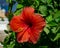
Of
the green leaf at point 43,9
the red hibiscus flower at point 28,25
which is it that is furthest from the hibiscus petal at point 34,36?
the green leaf at point 43,9

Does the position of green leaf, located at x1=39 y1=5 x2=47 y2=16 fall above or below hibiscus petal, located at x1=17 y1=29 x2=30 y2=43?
above

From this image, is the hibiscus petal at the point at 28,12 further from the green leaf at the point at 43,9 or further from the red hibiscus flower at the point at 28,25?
the green leaf at the point at 43,9

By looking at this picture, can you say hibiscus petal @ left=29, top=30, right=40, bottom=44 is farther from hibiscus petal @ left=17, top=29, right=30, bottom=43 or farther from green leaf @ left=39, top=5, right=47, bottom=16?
green leaf @ left=39, top=5, right=47, bottom=16

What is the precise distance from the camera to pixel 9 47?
141 centimetres

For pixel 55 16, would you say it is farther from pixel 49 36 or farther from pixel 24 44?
pixel 24 44

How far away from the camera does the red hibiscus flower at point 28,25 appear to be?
1187 millimetres

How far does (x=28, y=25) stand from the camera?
1.24 meters

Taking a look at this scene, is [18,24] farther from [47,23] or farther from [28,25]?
[47,23]

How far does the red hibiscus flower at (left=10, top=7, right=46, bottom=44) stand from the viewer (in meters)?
1.19

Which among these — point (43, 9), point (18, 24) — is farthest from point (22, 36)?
point (43, 9)

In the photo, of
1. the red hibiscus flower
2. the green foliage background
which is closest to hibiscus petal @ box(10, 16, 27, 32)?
the red hibiscus flower

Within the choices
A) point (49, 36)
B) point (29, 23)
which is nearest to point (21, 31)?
point (29, 23)

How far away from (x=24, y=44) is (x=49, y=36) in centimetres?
13

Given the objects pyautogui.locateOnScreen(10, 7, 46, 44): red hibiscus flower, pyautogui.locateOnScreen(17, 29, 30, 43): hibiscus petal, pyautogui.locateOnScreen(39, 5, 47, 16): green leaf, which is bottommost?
pyautogui.locateOnScreen(17, 29, 30, 43): hibiscus petal
